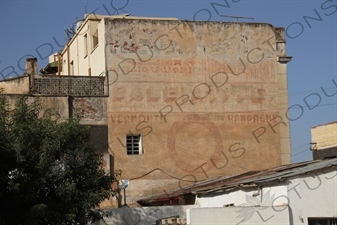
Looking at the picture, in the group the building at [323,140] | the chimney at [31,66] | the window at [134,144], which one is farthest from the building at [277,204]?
the building at [323,140]

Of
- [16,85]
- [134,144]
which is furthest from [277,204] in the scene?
[16,85]

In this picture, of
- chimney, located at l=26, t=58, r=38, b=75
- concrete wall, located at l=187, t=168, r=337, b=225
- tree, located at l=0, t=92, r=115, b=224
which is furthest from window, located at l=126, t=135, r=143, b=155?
tree, located at l=0, t=92, r=115, b=224

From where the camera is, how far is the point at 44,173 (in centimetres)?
1958

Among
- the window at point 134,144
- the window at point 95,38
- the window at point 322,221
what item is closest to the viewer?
the window at point 322,221

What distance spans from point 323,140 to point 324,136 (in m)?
0.25

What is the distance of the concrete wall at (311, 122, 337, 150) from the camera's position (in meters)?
39.7

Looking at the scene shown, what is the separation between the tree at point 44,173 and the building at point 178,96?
853 cm

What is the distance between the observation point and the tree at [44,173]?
19.2 metres

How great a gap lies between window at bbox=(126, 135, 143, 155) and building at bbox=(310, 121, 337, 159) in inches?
525

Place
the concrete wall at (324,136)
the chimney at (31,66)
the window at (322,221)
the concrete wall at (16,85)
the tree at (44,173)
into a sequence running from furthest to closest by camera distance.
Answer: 1. the concrete wall at (324,136)
2. the chimney at (31,66)
3. the concrete wall at (16,85)
4. the window at (322,221)
5. the tree at (44,173)

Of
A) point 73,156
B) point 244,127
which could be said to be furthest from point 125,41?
point 73,156

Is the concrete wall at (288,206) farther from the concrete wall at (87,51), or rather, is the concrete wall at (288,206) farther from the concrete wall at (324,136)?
the concrete wall at (324,136)

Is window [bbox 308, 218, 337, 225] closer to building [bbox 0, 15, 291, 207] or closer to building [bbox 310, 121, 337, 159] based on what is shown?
building [bbox 0, 15, 291, 207]

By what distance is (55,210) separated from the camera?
19438 mm
